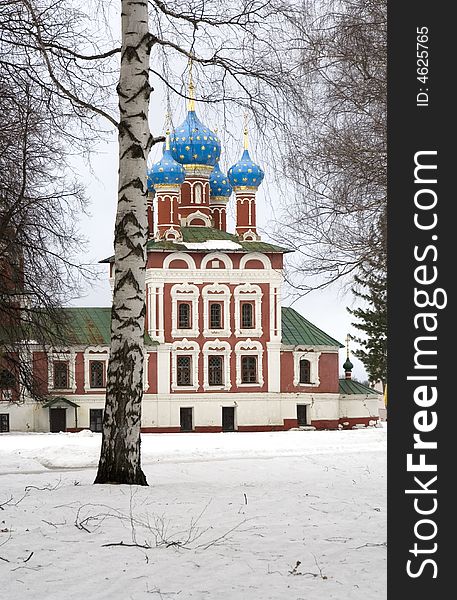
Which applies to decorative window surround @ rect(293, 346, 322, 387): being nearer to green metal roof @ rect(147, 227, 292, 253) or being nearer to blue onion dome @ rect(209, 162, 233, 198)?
green metal roof @ rect(147, 227, 292, 253)

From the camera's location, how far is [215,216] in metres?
50.9

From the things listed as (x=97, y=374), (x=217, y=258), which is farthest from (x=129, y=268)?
(x=217, y=258)

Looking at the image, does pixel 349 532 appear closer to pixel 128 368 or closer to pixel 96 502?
pixel 96 502

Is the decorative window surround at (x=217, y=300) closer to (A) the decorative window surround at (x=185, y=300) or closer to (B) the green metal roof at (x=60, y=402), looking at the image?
(A) the decorative window surround at (x=185, y=300)

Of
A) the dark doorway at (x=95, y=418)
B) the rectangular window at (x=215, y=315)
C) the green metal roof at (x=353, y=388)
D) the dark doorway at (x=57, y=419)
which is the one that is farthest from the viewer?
the green metal roof at (x=353, y=388)

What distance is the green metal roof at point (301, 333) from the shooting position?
4759 centimetres

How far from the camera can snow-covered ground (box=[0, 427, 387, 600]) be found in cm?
654

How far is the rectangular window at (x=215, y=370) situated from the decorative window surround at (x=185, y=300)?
4.52 feet

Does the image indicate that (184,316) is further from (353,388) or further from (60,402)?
(353,388)

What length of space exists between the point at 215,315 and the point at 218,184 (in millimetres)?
7036

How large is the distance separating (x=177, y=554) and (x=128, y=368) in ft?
12.5

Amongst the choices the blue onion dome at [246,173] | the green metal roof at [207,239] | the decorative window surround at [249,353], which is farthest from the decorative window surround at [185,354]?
the blue onion dome at [246,173]

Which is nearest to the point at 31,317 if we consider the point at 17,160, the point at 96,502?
the point at 17,160

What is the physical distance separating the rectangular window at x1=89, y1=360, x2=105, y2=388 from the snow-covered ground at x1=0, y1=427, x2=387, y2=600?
107ft
